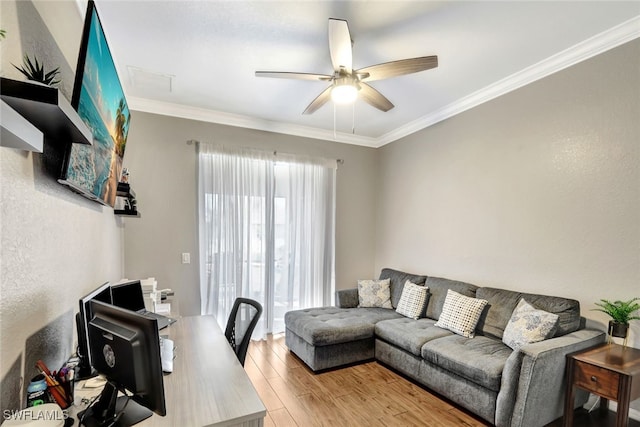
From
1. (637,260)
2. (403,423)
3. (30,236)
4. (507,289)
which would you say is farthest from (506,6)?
(403,423)

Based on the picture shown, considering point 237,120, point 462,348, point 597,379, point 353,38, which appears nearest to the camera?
point 597,379

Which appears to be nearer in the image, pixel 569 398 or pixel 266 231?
pixel 569 398

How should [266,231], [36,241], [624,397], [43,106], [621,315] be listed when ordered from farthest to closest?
[266,231], [621,315], [624,397], [36,241], [43,106]

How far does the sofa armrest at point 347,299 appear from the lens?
12.8 ft

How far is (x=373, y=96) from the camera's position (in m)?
2.67

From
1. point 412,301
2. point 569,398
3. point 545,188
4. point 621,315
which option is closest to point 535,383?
point 569,398

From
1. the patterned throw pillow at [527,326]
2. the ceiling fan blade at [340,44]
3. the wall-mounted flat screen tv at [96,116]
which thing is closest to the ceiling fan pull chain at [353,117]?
the ceiling fan blade at [340,44]

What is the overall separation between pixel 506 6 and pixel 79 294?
3.17 m

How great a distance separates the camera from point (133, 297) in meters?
2.22

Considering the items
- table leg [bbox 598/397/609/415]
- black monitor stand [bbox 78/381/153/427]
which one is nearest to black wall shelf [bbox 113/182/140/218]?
black monitor stand [bbox 78/381/153/427]

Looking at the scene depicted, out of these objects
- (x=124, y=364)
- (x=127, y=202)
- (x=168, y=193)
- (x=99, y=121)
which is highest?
(x=99, y=121)

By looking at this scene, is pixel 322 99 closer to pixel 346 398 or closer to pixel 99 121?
pixel 99 121

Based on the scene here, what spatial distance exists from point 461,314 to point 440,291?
1.65 ft

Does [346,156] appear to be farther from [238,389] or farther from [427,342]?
[238,389]
